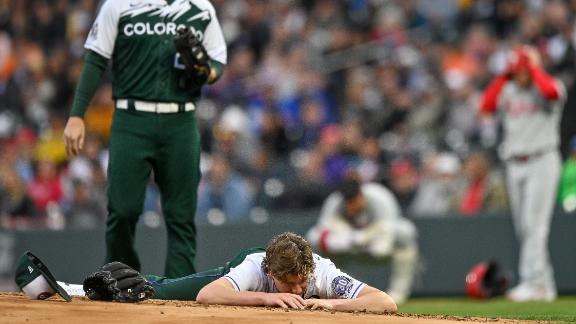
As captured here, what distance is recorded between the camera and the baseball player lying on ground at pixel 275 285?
8.09 metres

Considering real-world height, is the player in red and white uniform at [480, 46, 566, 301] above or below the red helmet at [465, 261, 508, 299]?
above

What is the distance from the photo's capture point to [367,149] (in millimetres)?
16578

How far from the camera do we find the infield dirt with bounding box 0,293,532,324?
738 cm

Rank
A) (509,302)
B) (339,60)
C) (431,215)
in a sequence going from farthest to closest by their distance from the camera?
(339,60)
(431,215)
(509,302)

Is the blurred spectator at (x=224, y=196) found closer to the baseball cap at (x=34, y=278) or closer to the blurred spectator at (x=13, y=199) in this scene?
the blurred spectator at (x=13, y=199)

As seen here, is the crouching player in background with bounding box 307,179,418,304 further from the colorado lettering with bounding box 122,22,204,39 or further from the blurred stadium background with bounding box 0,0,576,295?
the colorado lettering with bounding box 122,22,204,39

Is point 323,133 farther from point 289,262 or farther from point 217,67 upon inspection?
point 289,262

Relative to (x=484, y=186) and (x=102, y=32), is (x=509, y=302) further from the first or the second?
(x=102, y=32)

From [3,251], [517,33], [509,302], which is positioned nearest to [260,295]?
[509,302]

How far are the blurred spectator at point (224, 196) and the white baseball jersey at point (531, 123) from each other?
3978 mm

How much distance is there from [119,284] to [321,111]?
10.5m

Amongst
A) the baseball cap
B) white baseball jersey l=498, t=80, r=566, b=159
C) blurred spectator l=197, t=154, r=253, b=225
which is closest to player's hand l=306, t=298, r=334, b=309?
the baseball cap

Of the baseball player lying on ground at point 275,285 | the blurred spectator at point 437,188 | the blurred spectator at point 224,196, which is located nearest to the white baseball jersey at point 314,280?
the baseball player lying on ground at point 275,285

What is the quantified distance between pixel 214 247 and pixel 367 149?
7.59ft
